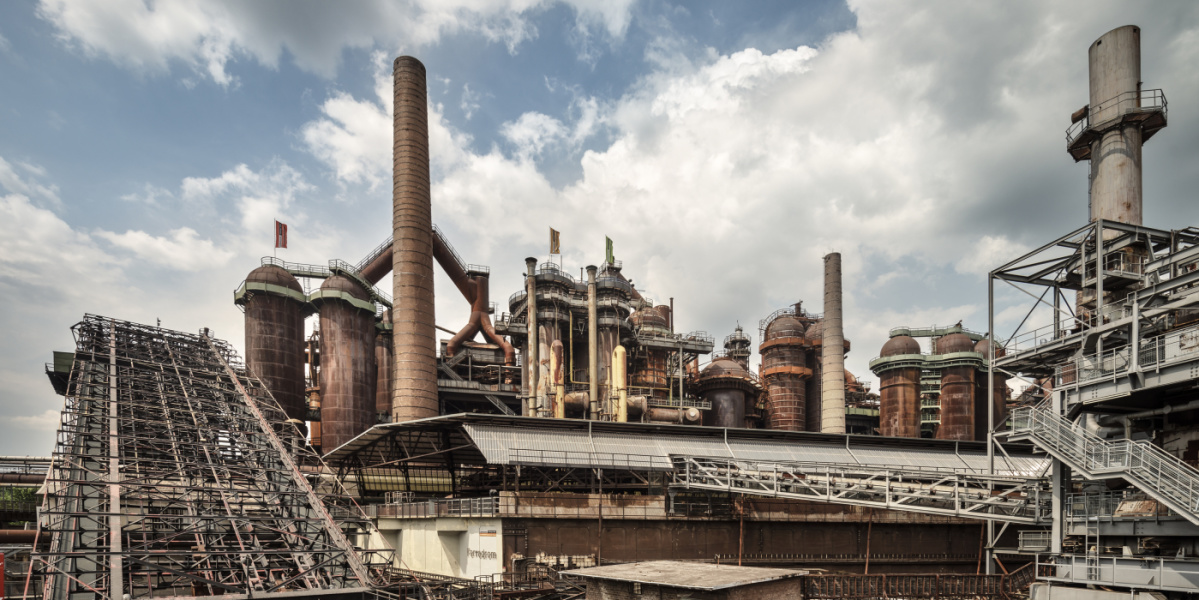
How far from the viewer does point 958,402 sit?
5969 centimetres

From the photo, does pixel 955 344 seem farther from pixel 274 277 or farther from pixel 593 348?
pixel 274 277

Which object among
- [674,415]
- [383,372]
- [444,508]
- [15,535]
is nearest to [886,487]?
[444,508]

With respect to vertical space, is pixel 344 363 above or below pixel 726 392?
above

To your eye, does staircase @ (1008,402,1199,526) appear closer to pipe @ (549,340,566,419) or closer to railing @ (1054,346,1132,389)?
railing @ (1054,346,1132,389)

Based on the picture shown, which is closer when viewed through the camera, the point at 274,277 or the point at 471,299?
the point at 274,277

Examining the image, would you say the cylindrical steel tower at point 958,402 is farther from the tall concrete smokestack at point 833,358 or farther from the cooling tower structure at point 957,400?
the tall concrete smokestack at point 833,358

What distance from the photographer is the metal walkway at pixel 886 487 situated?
76.0 ft

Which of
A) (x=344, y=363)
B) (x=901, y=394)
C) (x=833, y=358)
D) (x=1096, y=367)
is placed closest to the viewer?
(x=1096, y=367)

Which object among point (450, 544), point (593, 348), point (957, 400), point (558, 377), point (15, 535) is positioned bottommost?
point (450, 544)

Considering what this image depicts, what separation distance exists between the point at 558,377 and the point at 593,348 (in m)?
3.62

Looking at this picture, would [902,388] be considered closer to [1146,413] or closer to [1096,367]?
[1146,413]

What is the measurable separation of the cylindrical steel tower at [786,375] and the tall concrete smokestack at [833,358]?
1031cm

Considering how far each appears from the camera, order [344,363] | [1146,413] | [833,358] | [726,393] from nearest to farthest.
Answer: [1146,413] → [344,363] → [833,358] → [726,393]

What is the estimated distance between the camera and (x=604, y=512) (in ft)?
99.7
